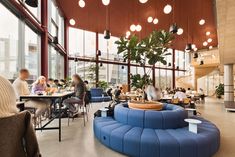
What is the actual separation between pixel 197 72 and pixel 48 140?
1660 centimetres

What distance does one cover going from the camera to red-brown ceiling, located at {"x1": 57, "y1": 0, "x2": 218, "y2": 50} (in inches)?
277

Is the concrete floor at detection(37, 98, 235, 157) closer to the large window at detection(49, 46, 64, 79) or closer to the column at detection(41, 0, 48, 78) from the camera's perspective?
the column at detection(41, 0, 48, 78)

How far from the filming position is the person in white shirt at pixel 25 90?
10.9 feet

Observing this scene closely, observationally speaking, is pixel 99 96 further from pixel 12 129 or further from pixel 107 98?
pixel 12 129

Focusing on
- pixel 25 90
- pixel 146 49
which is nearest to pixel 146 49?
pixel 146 49

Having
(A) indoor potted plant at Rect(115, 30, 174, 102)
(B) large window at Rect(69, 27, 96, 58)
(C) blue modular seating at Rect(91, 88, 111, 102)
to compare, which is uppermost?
(B) large window at Rect(69, 27, 96, 58)

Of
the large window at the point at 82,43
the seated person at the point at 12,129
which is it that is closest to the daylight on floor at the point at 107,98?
the seated person at the point at 12,129

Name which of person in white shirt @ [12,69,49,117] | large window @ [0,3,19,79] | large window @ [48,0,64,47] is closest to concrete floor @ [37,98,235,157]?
person in white shirt @ [12,69,49,117]

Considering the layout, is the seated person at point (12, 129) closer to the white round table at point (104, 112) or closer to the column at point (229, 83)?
the white round table at point (104, 112)

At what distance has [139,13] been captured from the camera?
788 centimetres

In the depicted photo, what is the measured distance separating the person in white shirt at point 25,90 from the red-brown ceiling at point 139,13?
4.82m

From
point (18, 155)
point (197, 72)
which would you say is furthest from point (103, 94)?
point (197, 72)

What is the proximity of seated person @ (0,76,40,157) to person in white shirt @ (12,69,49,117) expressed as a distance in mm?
2206

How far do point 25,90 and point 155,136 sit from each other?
271cm
